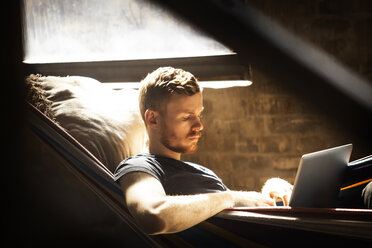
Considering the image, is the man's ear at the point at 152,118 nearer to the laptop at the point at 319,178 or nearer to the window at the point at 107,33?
the laptop at the point at 319,178

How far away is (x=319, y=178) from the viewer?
38.1 inches

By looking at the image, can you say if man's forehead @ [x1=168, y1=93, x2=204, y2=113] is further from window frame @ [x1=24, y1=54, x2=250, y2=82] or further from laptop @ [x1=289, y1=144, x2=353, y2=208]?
window frame @ [x1=24, y1=54, x2=250, y2=82]

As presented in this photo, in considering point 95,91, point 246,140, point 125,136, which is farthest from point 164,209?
point 246,140

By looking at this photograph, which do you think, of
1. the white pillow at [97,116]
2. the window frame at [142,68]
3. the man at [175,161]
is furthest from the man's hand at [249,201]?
the window frame at [142,68]

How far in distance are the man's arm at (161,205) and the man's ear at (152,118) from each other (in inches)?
9.1

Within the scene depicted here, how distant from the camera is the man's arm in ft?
2.76

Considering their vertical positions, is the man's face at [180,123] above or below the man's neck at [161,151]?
above

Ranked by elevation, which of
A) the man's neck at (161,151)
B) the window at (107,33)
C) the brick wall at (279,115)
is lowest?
the man's neck at (161,151)

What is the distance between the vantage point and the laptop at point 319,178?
36.0 inches

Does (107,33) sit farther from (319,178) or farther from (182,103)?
(319,178)

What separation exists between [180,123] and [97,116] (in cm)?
39

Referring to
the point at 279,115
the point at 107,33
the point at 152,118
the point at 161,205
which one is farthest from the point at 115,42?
the point at 161,205

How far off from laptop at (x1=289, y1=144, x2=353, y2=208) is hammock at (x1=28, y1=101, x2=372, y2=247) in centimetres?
6

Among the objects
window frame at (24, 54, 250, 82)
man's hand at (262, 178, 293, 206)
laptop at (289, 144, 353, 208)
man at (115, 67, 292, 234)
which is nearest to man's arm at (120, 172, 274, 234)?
man at (115, 67, 292, 234)
